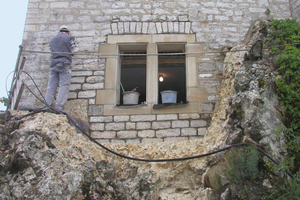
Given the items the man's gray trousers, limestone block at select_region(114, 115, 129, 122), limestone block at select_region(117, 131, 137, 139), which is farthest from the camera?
limestone block at select_region(114, 115, 129, 122)

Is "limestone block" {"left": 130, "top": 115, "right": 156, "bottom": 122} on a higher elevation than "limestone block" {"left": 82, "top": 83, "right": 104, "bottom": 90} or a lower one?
lower

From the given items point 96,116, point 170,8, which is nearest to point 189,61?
point 170,8

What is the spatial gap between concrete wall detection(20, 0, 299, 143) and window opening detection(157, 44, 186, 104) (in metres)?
0.36

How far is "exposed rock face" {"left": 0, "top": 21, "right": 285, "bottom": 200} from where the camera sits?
11.0ft

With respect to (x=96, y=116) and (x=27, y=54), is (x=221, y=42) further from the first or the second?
(x=27, y=54)

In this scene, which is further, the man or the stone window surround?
the stone window surround

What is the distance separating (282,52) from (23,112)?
416cm

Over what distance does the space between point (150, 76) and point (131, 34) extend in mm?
874

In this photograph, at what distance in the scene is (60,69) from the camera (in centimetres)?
459

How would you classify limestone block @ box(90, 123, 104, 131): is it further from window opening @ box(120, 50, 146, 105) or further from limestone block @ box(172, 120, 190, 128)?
window opening @ box(120, 50, 146, 105)

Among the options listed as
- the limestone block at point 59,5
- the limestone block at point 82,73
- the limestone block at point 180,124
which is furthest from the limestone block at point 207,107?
the limestone block at point 59,5

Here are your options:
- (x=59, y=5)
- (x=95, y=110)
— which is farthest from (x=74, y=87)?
(x=59, y=5)

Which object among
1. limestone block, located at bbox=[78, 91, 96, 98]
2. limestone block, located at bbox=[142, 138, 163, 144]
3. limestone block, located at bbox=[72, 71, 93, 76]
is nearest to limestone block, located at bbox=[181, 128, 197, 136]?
limestone block, located at bbox=[142, 138, 163, 144]

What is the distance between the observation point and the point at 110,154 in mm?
4043
